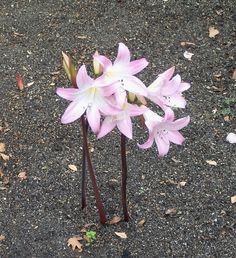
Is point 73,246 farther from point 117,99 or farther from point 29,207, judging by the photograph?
point 117,99

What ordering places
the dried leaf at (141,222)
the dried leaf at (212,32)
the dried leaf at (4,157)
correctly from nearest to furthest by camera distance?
the dried leaf at (141,222)
the dried leaf at (4,157)
the dried leaf at (212,32)

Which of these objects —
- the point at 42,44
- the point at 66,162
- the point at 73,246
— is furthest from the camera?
the point at 42,44

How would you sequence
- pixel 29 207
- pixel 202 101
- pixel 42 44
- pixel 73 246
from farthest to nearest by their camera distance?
1. pixel 42 44
2. pixel 202 101
3. pixel 29 207
4. pixel 73 246

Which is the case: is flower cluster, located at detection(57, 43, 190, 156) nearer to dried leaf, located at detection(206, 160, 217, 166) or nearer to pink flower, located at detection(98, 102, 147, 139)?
pink flower, located at detection(98, 102, 147, 139)

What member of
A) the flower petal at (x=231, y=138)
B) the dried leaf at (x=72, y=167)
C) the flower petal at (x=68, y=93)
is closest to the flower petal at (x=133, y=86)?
the flower petal at (x=68, y=93)

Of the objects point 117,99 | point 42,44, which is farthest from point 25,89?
point 117,99

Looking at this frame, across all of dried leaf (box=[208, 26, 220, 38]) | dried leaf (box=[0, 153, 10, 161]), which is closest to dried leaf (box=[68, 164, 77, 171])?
dried leaf (box=[0, 153, 10, 161])

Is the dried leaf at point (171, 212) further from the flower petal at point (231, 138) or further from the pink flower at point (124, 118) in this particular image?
the pink flower at point (124, 118)

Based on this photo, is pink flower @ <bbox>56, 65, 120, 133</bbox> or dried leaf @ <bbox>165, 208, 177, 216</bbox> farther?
dried leaf @ <bbox>165, 208, 177, 216</bbox>
